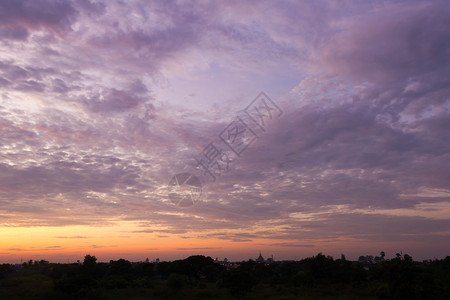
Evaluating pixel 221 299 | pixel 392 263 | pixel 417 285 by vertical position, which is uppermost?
pixel 392 263

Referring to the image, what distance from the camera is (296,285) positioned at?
49.5m

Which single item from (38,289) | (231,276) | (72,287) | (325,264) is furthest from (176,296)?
(325,264)

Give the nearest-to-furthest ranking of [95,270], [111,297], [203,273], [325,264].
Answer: [111,297] → [325,264] → [95,270] → [203,273]

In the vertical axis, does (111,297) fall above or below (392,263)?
below

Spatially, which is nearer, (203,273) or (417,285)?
(417,285)

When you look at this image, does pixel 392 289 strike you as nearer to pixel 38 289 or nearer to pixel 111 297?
pixel 111 297

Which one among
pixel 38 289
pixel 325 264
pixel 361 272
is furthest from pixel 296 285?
pixel 38 289

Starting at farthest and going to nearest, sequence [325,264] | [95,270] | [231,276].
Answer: [95,270] → [325,264] → [231,276]

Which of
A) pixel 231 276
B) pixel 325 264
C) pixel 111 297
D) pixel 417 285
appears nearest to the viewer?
pixel 417 285

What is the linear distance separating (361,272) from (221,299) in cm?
2533

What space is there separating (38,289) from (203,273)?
3403 cm

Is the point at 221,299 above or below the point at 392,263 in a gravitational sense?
below

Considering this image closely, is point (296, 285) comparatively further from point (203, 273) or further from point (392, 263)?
point (392, 263)

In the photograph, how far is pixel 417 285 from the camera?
21.2m
